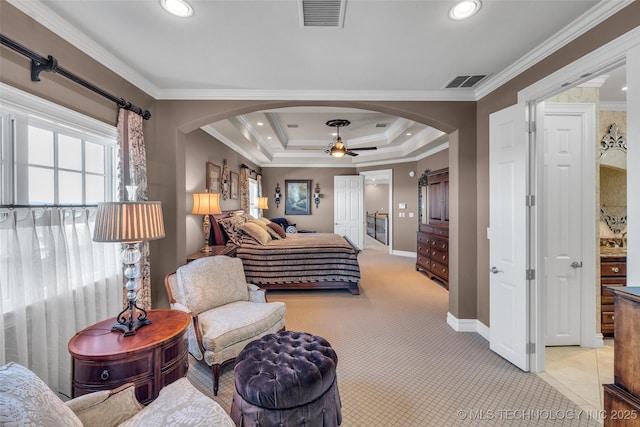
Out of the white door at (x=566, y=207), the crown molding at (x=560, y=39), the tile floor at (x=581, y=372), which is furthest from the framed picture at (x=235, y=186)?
the tile floor at (x=581, y=372)

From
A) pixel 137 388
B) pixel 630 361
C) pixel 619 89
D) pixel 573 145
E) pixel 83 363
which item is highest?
pixel 619 89

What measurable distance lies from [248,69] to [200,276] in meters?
2.02

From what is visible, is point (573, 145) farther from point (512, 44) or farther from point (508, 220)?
point (512, 44)

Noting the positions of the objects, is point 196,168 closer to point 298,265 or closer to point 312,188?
point 298,265

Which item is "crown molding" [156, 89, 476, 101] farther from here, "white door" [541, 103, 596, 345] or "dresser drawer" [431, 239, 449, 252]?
"dresser drawer" [431, 239, 449, 252]

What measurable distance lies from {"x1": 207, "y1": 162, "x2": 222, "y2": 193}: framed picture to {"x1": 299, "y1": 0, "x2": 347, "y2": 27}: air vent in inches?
123

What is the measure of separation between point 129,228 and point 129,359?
747 mm

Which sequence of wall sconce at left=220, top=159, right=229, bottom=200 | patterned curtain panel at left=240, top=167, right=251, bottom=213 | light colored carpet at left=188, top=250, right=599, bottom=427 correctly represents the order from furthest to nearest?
1. patterned curtain panel at left=240, top=167, right=251, bottom=213
2. wall sconce at left=220, top=159, right=229, bottom=200
3. light colored carpet at left=188, top=250, right=599, bottom=427

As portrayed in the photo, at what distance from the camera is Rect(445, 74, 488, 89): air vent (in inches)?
109

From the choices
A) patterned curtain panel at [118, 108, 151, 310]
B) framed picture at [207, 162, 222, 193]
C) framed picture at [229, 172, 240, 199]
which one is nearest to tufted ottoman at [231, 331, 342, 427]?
patterned curtain panel at [118, 108, 151, 310]

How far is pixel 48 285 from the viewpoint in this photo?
1.80 metres

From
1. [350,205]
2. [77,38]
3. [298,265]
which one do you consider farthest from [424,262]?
[77,38]

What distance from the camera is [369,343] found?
2.96 metres

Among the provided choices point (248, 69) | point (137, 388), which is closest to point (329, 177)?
point (248, 69)
